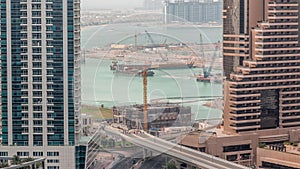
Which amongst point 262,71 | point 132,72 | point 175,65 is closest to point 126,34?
point 132,72

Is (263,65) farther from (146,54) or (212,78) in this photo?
(146,54)

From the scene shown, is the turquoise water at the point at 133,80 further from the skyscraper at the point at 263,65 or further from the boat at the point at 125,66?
the skyscraper at the point at 263,65

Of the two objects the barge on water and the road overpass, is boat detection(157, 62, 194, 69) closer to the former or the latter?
the barge on water

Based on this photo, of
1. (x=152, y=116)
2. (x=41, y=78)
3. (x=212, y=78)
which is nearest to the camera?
(x=41, y=78)

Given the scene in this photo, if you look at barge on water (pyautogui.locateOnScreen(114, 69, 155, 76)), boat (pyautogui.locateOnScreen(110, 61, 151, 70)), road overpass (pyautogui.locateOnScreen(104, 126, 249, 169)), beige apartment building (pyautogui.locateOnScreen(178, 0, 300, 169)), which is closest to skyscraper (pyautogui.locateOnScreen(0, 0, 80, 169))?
road overpass (pyautogui.locateOnScreen(104, 126, 249, 169))

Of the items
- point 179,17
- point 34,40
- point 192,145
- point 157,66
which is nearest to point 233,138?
point 192,145

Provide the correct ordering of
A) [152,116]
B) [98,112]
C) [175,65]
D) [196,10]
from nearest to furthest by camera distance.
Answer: [98,112]
[152,116]
[175,65]
[196,10]
